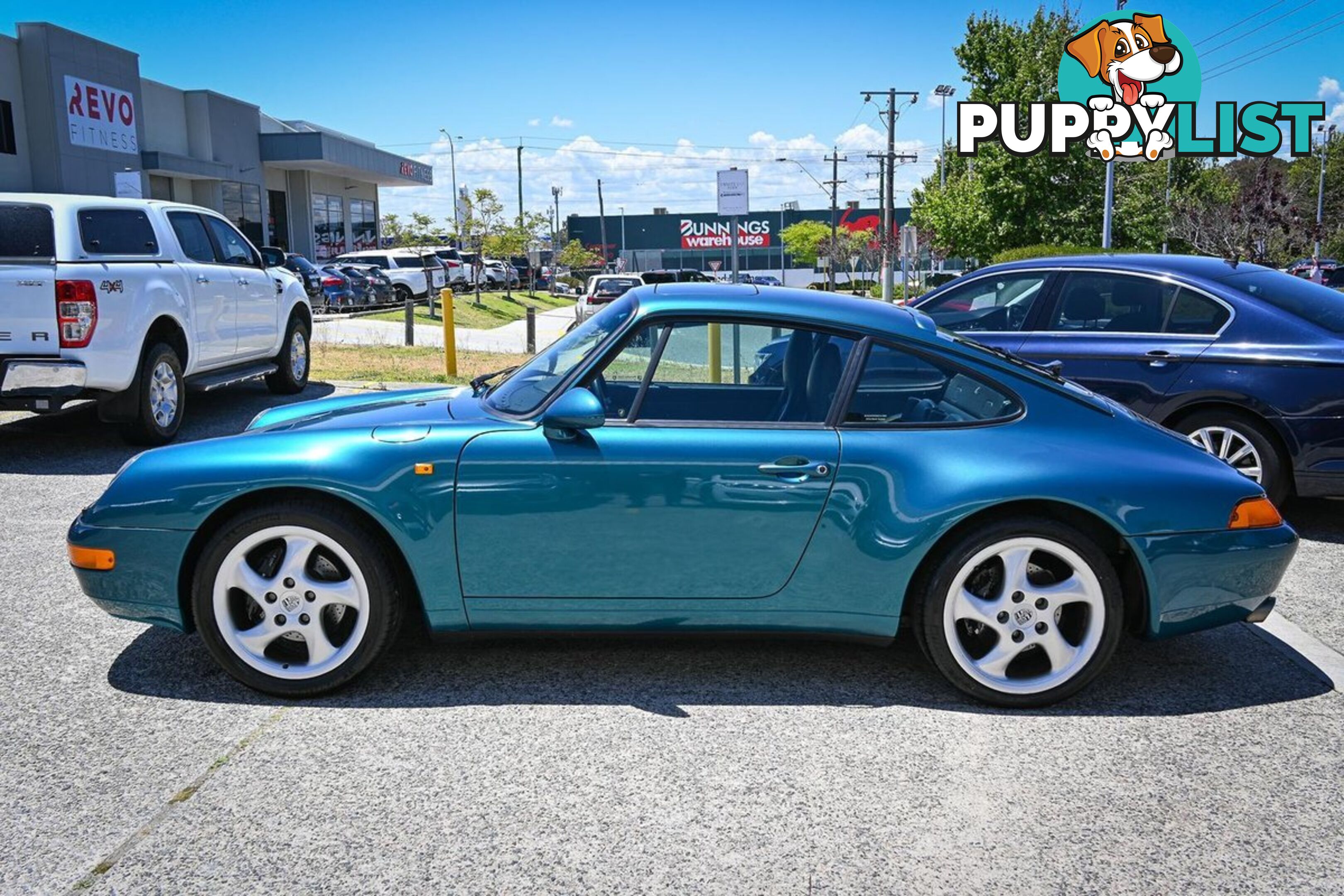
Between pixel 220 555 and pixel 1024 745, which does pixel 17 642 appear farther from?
pixel 1024 745

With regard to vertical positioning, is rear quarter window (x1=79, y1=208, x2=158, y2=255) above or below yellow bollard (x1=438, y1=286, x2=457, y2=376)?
above

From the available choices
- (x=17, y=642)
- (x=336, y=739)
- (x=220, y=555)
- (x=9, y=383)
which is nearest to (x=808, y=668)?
(x=336, y=739)

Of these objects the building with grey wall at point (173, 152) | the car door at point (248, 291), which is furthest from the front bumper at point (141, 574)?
the building with grey wall at point (173, 152)

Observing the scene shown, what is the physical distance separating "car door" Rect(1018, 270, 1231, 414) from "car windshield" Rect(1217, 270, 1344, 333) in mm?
255

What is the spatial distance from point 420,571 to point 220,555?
0.67 metres

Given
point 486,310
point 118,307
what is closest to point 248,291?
point 118,307

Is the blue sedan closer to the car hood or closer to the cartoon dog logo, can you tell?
the car hood

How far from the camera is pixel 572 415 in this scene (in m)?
3.83

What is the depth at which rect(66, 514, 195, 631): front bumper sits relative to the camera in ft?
12.9

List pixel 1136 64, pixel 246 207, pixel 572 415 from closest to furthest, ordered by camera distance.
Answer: pixel 572 415 → pixel 1136 64 → pixel 246 207

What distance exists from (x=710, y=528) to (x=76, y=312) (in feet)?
20.3

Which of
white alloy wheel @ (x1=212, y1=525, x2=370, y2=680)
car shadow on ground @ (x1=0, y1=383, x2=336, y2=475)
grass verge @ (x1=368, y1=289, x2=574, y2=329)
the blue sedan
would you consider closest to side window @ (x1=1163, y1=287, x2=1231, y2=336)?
the blue sedan

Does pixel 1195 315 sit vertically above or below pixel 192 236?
below

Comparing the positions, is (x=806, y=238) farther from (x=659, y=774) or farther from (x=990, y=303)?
(x=659, y=774)
